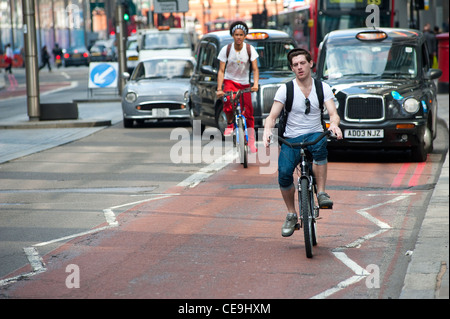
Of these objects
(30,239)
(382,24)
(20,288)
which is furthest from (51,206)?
(382,24)

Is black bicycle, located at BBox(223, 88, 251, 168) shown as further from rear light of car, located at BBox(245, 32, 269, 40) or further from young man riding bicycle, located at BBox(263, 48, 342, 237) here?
young man riding bicycle, located at BBox(263, 48, 342, 237)

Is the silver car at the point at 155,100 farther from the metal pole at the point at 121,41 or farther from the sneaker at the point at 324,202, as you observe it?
the sneaker at the point at 324,202

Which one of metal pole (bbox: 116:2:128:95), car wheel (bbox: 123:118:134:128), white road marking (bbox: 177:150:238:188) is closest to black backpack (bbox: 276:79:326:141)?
white road marking (bbox: 177:150:238:188)

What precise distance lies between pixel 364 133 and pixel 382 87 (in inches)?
28.9

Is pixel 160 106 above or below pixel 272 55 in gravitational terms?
below

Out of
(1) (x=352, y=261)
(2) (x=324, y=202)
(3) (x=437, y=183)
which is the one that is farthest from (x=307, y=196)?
(3) (x=437, y=183)

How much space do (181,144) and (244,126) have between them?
392cm

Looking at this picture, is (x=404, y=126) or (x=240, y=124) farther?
(x=404, y=126)

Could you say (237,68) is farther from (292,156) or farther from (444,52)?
(444,52)

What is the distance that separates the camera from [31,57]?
66.9 feet

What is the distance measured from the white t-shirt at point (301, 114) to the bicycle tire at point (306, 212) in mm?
540

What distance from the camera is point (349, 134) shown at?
13.1 metres

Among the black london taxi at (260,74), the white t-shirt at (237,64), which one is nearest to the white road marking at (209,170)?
the white t-shirt at (237,64)

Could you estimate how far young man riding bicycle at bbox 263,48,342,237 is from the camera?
7.60m
